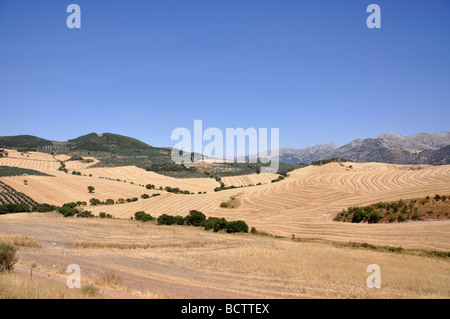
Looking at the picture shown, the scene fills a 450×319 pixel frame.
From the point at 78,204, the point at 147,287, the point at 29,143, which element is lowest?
the point at 78,204

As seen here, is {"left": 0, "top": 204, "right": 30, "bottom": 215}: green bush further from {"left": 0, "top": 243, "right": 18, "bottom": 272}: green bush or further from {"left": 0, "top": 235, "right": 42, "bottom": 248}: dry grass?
{"left": 0, "top": 243, "right": 18, "bottom": 272}: green bush

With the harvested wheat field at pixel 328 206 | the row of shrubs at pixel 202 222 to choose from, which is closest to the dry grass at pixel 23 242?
the row of shrubs at pixel 202 222

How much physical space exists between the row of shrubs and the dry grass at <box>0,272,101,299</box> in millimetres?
28340

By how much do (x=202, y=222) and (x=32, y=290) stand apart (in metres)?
32.7

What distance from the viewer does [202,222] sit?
41094 mm

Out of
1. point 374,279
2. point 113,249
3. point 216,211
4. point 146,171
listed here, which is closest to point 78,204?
point 216,211

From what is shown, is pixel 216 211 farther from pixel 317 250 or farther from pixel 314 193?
pixel 317 250

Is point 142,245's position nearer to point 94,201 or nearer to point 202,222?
point 202,222

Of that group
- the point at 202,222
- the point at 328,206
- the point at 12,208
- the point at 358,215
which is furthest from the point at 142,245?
the point at 12,208

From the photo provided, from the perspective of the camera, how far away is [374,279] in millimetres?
14469

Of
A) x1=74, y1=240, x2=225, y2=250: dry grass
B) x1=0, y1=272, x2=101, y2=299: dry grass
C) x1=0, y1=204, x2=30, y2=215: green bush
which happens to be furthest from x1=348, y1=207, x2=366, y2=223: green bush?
x1=0, y1=204, x2=30, y2=215: green bush

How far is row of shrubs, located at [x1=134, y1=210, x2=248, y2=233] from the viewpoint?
3699cm

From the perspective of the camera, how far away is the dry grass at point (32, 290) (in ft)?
28.2
